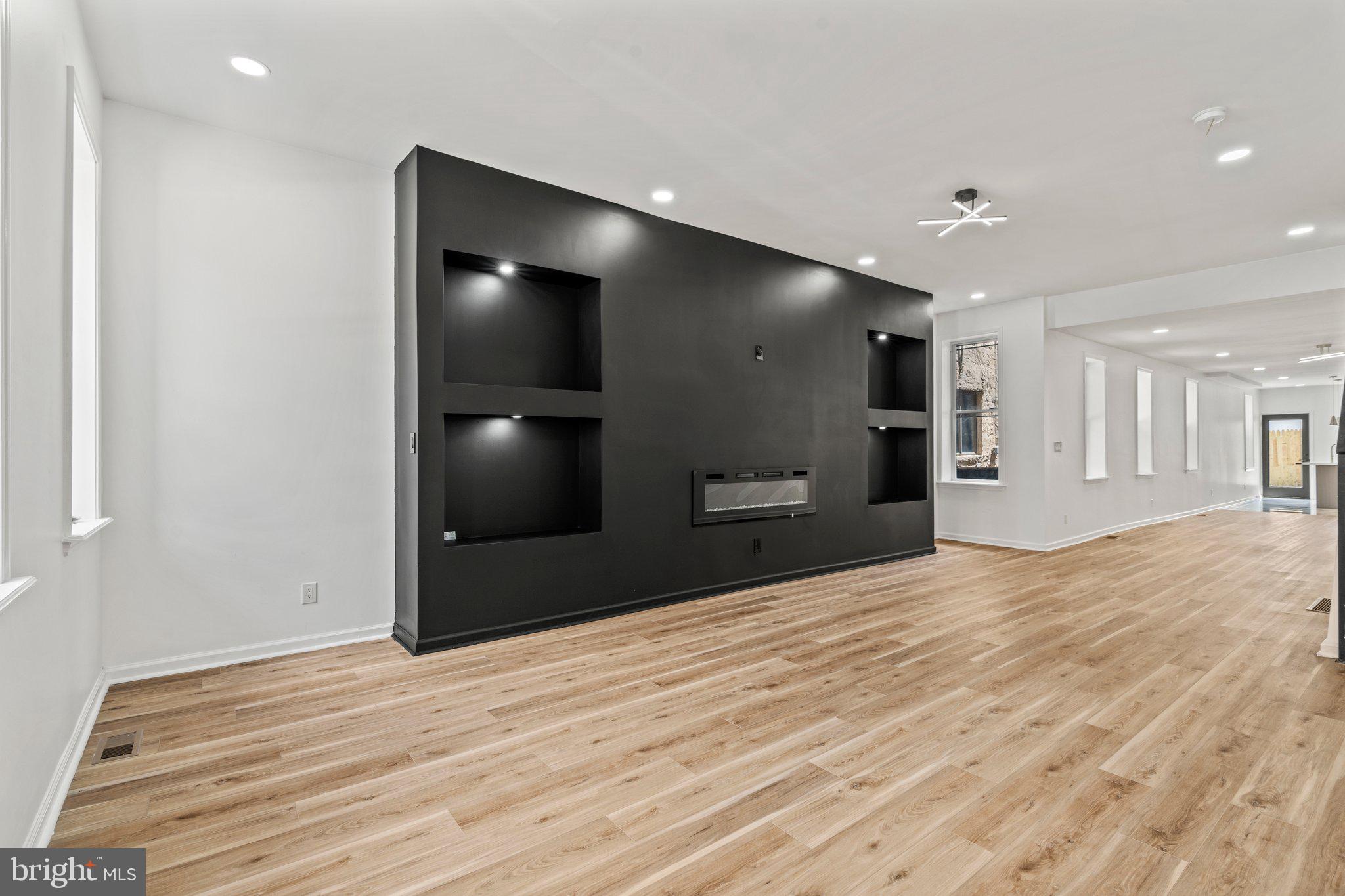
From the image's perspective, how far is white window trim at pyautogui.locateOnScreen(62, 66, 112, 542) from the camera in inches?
87.7

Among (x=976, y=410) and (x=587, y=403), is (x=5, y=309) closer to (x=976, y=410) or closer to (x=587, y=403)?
A: (x=587, y=403)

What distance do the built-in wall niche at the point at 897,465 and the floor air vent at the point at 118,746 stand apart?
5.87 metres

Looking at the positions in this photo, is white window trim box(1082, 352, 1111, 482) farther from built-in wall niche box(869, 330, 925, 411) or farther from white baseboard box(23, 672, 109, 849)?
white baseboard box(23, 672, 109, 849)

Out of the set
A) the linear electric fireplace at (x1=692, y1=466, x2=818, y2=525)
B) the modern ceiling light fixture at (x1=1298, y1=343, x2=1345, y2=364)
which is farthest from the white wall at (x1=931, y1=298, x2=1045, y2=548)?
the modern ceiling light fixture at (x1=1298, y1=343, x2=1345, y2=364)

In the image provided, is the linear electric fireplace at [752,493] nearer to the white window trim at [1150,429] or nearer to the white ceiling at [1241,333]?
the white ceiling at [1241,333]

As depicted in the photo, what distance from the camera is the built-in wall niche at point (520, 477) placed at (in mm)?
3959

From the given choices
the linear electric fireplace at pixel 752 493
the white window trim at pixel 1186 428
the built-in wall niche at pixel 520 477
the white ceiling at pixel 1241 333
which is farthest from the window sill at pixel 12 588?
the white window trim at pixel 1186 428

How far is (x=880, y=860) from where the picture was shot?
5.67ft

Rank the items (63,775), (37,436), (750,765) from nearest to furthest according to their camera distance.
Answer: (37,436)
(63,775)
(750,765)

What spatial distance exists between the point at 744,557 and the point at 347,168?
12.1ft

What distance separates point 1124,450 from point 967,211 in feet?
20.0

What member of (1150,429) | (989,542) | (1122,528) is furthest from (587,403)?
(1150,429)

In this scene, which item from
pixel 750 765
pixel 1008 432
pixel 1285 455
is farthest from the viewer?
pixel 1285 455

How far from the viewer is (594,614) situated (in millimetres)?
4090
